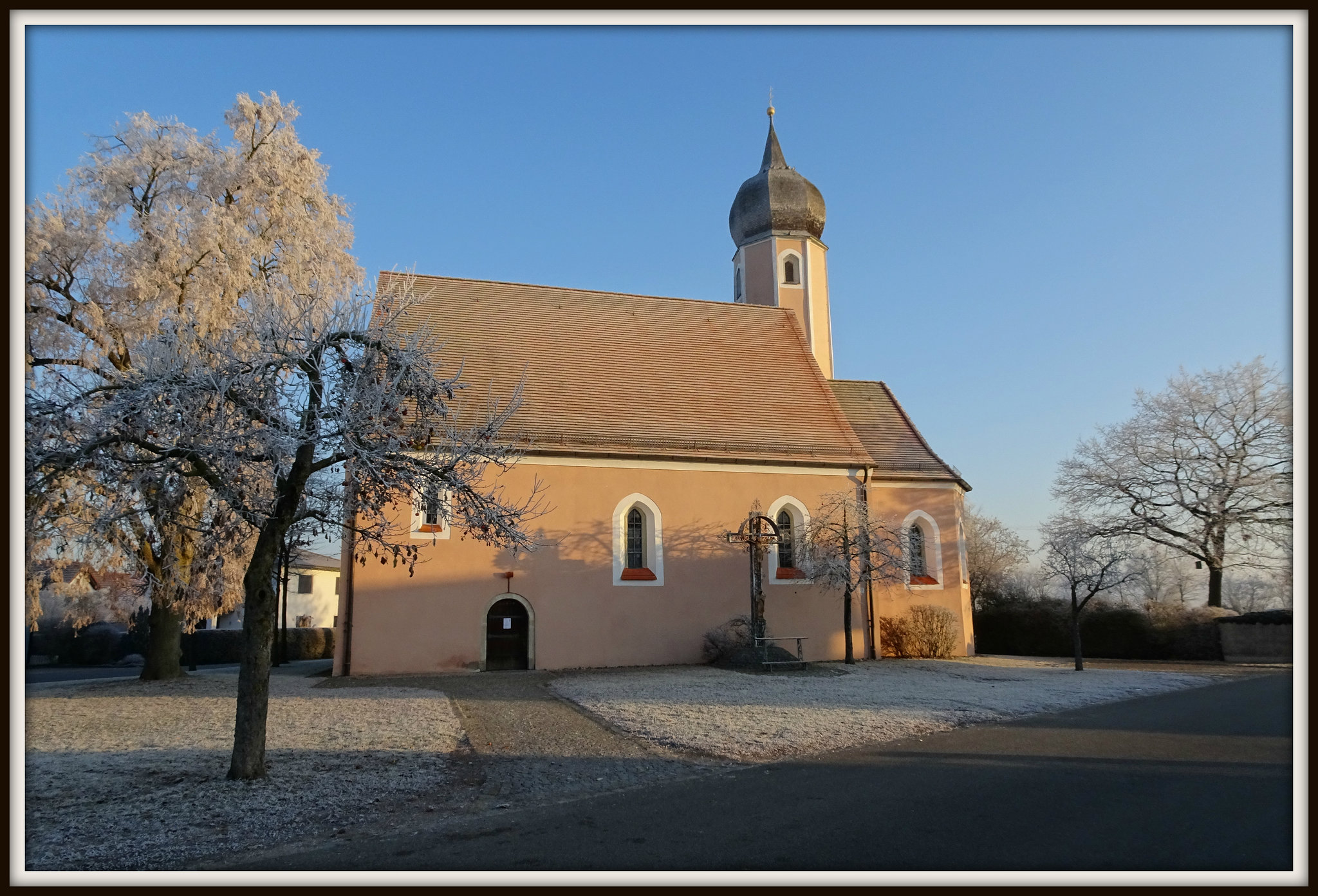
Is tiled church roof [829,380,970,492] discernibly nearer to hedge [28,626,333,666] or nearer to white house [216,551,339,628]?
hedge [28,626,333,666]

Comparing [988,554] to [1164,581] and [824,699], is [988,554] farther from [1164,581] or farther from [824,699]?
[824,699]

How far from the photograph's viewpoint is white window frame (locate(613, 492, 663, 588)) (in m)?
19.9

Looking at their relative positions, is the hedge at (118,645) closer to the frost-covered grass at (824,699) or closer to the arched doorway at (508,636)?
the arched doorway at (508,636)

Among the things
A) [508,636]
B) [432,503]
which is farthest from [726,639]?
[432,503]

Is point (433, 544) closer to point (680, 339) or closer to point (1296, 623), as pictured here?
point (680, 339)

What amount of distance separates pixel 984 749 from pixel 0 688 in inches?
345

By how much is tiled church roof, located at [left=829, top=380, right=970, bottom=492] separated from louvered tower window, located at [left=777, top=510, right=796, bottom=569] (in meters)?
3.18

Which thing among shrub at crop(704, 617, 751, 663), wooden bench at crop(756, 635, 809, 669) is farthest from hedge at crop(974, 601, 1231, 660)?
shrub at crop(704, 617, 751, 663)

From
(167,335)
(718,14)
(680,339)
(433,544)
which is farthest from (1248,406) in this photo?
(167,335)

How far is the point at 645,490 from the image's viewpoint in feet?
66.6

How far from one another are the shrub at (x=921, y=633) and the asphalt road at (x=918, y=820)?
12524mm

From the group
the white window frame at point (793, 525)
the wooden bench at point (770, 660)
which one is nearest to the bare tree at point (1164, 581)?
the white window frame at point (793, 525)

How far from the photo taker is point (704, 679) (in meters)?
16.0

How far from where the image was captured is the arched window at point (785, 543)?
2144 centimetres
